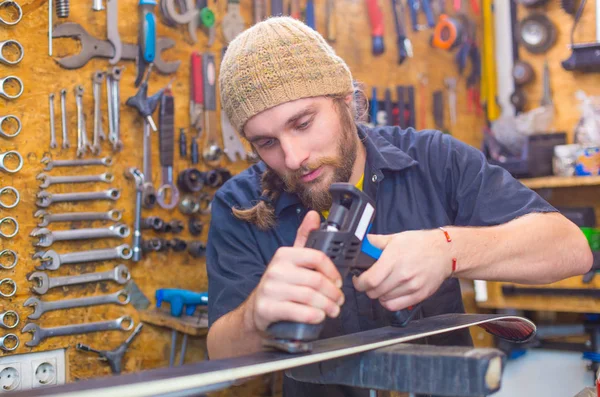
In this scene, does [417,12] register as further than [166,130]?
Yes

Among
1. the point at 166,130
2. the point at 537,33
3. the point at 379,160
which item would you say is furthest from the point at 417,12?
the point at 379,160

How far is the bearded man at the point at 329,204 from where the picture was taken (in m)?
1.26

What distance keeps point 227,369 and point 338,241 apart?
0.27m

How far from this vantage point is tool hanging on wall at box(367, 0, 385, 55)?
3170 mm

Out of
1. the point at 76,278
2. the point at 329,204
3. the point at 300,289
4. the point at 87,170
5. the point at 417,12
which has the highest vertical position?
the point at 417,12

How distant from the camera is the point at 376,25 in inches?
125

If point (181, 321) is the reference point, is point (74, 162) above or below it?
above

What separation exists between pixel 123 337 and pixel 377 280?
4.44ft

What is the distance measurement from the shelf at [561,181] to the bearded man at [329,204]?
1.29 m

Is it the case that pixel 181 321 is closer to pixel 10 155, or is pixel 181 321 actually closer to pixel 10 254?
pixel 10 254

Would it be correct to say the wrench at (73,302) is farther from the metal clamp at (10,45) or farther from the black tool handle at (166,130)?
the metal clamp at (10,45)

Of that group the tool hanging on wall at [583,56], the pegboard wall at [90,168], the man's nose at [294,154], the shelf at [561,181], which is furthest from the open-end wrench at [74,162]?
the tool hanging on wall at [583,56]

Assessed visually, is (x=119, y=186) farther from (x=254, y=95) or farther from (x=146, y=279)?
(x=254, y=95)

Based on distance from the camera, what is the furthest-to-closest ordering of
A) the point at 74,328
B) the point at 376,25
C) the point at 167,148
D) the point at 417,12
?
the point at 417,12, the point at 376,25, the point at 167,148, the point at 74,328
